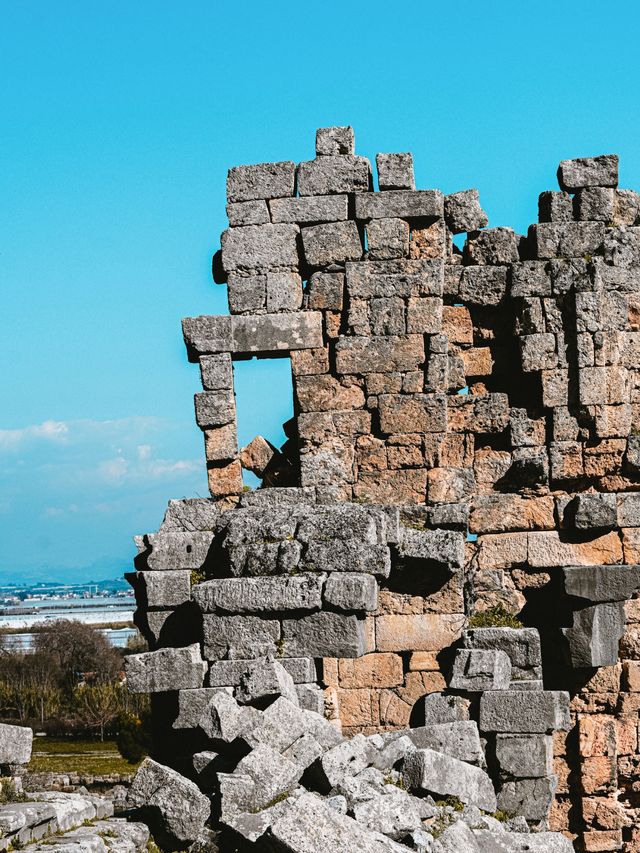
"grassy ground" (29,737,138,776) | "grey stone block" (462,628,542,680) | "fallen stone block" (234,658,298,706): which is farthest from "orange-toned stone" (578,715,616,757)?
"grassy ground" (29,737,138,776)

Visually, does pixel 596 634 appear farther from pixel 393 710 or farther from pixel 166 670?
pixel 166 670

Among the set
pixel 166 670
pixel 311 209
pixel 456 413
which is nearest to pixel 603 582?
pixel 456 413

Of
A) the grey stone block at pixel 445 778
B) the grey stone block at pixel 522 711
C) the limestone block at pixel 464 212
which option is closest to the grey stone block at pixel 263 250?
the limestone block at pixel 464 212

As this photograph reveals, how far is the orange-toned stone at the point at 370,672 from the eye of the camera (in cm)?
1241

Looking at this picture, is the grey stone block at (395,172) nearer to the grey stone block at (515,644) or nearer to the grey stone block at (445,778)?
the grey stone block at (515,644)

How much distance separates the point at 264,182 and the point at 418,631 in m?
4.99

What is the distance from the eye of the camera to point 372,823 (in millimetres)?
8609

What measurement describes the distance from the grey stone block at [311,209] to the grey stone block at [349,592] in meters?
4.34

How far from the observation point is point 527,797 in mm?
11383

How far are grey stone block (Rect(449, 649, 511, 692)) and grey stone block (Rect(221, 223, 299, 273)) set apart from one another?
14.9 feet

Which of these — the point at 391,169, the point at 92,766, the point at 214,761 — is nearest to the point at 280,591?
the point at 214,761

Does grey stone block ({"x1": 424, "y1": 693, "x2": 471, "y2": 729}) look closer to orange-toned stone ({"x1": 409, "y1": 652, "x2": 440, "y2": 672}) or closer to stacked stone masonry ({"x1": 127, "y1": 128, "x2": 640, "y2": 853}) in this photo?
stacked stone masonry ({"x1": 127, "y1": 128, "x2": 640, "y2": 853})

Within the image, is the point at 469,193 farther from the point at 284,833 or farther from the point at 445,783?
the point at 284,833

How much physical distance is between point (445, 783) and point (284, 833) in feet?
6.44
